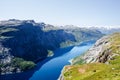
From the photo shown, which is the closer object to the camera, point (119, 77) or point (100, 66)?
point (119, 77)

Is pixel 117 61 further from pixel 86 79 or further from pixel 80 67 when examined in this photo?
pixel 86 79

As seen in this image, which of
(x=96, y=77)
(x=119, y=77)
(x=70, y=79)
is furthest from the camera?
(x=70, y=79)

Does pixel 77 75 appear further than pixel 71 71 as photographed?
No

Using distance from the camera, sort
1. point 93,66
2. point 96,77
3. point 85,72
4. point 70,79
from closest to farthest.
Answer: point 96,77 → point 70,79 → point 85,72 → point 93,66

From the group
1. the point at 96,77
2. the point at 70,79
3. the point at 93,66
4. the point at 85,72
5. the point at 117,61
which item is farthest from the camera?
the point at 117,61

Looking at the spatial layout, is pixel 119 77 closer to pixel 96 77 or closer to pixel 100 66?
pixel 96 77

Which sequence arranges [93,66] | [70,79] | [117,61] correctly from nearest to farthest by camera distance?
[70,79]
[93,66]
[117,61]

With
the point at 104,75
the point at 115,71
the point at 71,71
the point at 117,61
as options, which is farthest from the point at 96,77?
the point at 117,61

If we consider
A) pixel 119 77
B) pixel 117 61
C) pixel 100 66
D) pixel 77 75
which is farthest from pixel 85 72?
pixel 117 61

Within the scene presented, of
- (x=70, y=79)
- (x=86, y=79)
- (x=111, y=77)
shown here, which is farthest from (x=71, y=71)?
(x=111, y=77)
